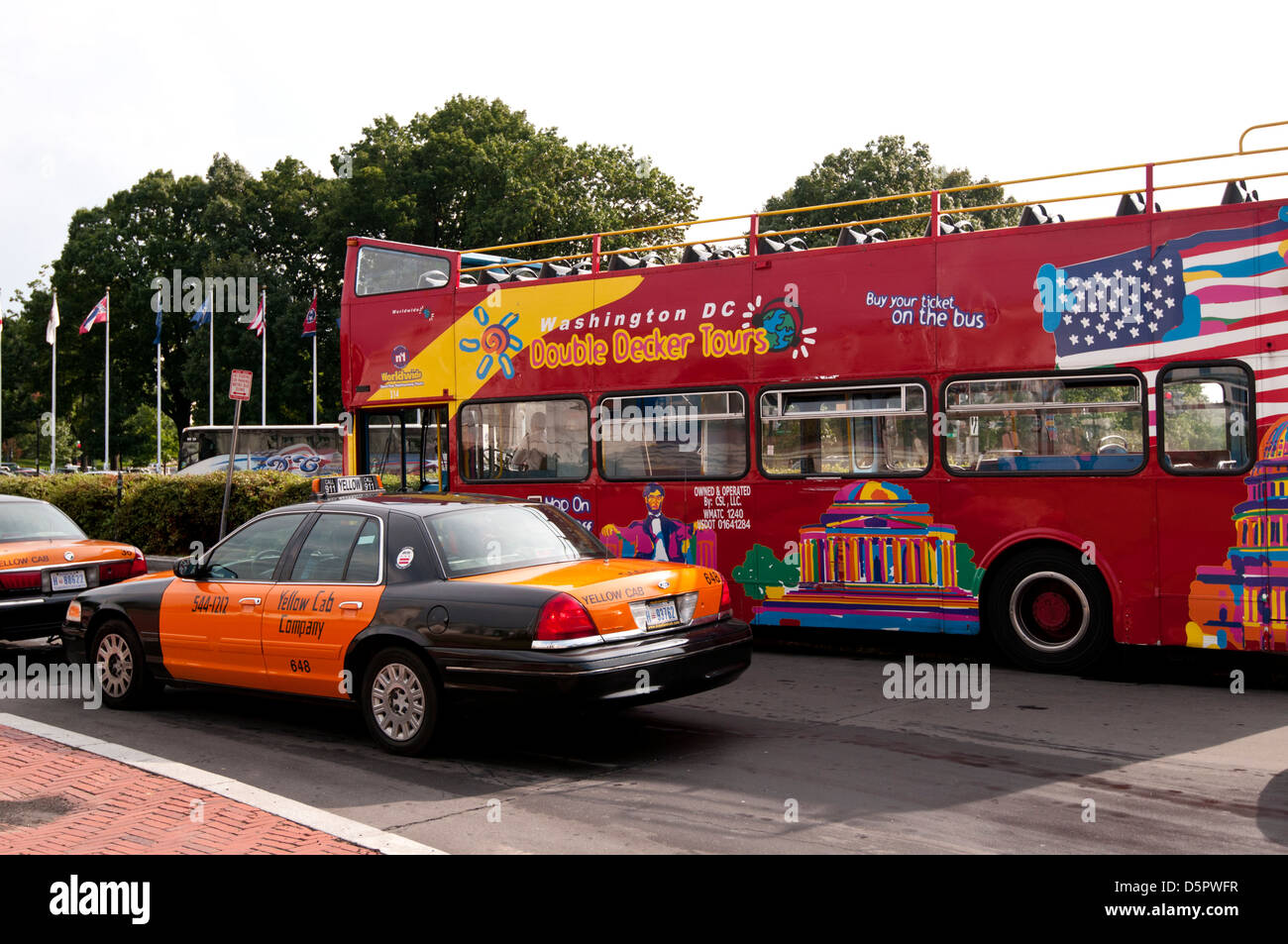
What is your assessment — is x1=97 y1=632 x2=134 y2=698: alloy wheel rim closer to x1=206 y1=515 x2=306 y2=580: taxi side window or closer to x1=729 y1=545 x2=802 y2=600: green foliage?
x1=206 y1=515 x2=306 y2=580: taxi side window

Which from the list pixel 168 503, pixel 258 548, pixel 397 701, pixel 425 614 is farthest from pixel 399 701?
pixel 168 503

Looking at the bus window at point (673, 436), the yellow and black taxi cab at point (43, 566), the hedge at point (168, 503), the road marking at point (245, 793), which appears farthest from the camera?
the hedge at point (168, 503)

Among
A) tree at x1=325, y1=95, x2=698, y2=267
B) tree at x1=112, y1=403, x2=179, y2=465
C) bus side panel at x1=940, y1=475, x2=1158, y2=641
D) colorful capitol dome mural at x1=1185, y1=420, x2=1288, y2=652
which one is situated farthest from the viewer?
tree at x1=112, y1=403, x2=179, y2=465

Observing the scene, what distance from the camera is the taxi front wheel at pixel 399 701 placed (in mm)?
6848

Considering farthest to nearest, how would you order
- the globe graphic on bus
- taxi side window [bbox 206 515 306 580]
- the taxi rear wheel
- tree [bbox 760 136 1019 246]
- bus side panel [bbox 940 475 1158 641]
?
1. tree [bbox 760 136 1019 246]
2. the globe graphic on bus
3. bus side panel [bbox 940 475 1158 641]
4. the taxi rear wheel
5. taxi side window [bbox 206 515 306 580]

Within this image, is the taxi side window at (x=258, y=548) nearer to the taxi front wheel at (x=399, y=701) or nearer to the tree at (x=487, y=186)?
the taxi front wheel at (x=399, y=701)

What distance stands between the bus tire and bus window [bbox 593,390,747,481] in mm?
2785

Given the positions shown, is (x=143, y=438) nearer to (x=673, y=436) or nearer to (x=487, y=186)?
(x=487, y=186)

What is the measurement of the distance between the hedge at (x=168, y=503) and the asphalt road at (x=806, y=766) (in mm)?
10092

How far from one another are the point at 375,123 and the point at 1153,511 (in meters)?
43.6

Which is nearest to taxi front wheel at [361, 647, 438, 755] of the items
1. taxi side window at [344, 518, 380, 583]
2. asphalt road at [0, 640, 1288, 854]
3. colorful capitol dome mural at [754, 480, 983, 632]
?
asphalt road at [0, 640, 1288, 854]

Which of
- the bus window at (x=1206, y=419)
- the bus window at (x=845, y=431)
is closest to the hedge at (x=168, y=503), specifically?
the bus window at (x=845, y=431)

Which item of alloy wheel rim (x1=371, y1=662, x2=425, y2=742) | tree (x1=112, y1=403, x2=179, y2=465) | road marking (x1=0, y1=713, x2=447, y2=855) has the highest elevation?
tree (x1=112, y1=403, x2=179, y2=465)

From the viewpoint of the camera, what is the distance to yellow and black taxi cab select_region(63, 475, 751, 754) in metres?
6.57
